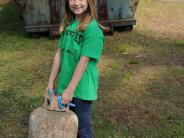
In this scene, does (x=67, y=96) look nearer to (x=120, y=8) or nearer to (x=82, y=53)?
(x=82, y=53)

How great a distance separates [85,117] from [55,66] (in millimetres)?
437

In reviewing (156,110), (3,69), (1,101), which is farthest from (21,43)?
(156,110)

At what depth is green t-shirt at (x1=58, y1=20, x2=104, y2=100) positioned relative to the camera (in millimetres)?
3082

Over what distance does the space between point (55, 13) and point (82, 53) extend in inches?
176

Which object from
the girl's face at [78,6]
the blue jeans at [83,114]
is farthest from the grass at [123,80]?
the girl's face at [78,6]

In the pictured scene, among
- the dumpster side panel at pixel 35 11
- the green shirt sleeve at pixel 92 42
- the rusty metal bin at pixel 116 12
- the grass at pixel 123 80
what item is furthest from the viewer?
the rusty metal bin at pixel 116 12

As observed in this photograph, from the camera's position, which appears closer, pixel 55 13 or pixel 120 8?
pixel 55 13

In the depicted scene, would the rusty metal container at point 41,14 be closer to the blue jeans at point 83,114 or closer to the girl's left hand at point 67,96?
the blue jeans at point 83,114

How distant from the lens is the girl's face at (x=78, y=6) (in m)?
3.12

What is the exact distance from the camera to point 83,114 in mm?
3350

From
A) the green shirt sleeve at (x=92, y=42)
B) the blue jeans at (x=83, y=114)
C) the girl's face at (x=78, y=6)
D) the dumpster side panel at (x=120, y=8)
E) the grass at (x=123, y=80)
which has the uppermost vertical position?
the girl's face at (x=78, y=6)

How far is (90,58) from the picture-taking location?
3.13 metres

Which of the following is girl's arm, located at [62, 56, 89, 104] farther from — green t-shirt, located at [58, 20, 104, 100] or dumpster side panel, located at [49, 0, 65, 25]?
dumpster side panel, located at [49, 0, 65, 25]

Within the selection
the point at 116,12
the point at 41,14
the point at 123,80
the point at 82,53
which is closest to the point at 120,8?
the point at 116,12
